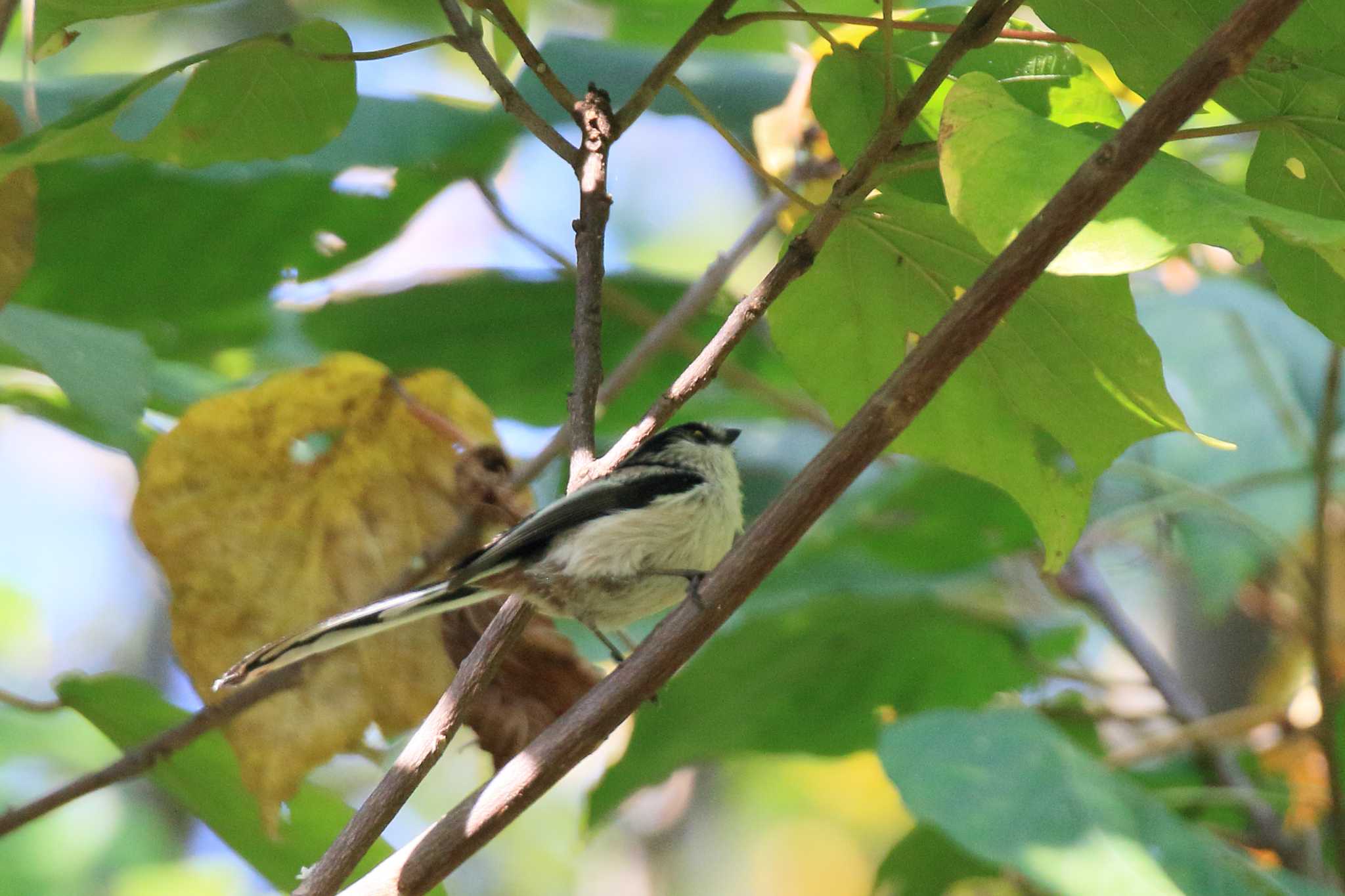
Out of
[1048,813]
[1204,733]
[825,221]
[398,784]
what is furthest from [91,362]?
[1204,733]

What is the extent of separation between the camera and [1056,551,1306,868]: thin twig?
10.9ft

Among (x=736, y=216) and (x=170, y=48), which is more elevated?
(x=736, y=216)

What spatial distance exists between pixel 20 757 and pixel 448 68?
14.9 ft

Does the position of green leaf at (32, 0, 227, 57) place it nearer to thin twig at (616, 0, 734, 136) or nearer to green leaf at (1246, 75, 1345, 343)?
thin twig at (616, 0, 734, 136)

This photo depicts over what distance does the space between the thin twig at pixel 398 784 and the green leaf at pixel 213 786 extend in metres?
0.77

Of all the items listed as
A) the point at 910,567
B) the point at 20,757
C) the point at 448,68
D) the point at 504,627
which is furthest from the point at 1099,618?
the point at 448,68

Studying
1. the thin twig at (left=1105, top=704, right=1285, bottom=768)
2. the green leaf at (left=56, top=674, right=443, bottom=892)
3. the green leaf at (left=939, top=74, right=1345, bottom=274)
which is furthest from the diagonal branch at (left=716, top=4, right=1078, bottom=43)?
the thin twig at (left=1105, top=704, right=1285, bottom=768)

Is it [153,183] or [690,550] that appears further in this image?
[153,183]

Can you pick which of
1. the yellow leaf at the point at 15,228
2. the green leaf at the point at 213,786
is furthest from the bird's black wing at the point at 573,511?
the yellow leaf at the point at 15,228

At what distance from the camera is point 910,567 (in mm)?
3648

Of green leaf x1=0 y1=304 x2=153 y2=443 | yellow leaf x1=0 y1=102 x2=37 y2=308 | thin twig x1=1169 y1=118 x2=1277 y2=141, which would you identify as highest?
thin twig x1=1169 y1=118 x2=1277 y2=141

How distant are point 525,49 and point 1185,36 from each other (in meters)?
0.78

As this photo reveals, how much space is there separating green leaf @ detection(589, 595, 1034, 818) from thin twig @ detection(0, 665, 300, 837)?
116 cm

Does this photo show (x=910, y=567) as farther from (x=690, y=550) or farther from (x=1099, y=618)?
(x=690, y=550)
